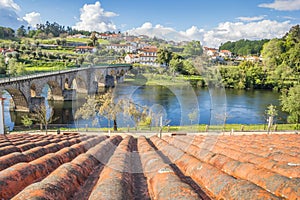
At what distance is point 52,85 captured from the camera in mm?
45156

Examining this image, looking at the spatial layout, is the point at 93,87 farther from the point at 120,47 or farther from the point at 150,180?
the point at 150,180

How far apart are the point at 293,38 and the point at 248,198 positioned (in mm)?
94631

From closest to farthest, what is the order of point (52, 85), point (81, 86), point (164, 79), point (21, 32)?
point (164, 79), point (81, 86), point (52, 85), point (21, 32)

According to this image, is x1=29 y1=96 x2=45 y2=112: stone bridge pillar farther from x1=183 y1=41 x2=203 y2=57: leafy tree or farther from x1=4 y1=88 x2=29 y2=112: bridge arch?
x1=183 y1=41 x2=203 y2=57: leafy tree

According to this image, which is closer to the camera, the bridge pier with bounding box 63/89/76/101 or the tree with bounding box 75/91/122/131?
the tree with bounding box 75/91/122/131

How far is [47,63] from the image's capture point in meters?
69.4

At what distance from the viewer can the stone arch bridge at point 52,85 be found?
2712cm

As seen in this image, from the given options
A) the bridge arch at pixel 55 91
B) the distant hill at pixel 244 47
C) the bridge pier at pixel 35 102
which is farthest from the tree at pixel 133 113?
the distant hill at pixel 244 47

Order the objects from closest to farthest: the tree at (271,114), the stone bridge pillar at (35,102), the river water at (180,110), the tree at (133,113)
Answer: the tree at (271,114) < the tree at (133,113) < the river water at (180,110) < the stone bridge pillar at (35,102)

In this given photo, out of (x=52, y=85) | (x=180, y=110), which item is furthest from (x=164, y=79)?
(x=52, y=85)

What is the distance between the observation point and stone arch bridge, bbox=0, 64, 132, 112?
2712cm

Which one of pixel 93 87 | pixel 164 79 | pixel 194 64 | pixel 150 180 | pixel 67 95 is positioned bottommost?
pixel 67 95

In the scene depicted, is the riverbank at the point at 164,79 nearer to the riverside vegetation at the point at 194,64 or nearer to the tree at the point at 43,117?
the riverside vegetation at the point at 194,64

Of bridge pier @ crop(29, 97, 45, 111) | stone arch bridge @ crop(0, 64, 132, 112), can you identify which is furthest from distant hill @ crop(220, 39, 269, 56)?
bridge pier @ crop(29, 97, 45, 111)
